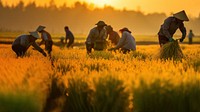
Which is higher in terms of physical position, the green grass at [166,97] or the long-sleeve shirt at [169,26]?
the long-sleeve shirt at [169,26]

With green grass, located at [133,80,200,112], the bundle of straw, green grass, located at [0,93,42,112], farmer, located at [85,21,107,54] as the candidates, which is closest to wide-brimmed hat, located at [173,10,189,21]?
the bundle of straw

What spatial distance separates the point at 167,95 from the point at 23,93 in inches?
59.8

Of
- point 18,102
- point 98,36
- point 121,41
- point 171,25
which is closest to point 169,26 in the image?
point 171,25

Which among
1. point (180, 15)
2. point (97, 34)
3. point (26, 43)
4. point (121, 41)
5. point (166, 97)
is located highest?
point (180, 15)

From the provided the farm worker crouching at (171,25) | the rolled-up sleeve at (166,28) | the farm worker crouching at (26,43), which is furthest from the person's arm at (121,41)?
the farm worker crouching at (26,43)

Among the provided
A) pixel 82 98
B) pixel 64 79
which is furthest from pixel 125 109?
pixel 64 79

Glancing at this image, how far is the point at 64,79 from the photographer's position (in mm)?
5527

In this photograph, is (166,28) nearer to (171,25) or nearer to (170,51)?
(171,25)

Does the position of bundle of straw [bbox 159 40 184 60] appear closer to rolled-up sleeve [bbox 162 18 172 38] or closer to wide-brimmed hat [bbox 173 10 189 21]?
rolled-up sleeve [bbox 162 18 172 38]

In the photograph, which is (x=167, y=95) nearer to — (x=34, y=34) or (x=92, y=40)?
(x=34, y=34)

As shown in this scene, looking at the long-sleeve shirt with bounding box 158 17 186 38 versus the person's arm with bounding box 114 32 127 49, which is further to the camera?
the person's arm with bounding box 114 32 127 49

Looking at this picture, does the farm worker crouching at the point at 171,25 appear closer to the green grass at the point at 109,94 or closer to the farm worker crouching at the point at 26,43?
the farm worker crouching at the point at 26,43

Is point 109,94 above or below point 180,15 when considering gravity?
below

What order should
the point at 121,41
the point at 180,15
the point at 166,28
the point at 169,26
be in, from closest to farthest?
1. the point at 180,15
2. the point at 166,28
3. the point at 169,26
4. the point at 121,41
